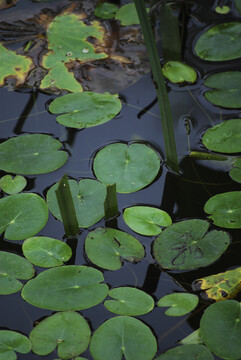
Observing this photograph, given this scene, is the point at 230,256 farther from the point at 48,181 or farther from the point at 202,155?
the point at 48,181

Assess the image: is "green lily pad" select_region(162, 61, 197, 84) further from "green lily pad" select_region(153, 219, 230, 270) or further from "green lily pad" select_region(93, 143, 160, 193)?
"green lily pad" select_region(153, 219, 230, 270)

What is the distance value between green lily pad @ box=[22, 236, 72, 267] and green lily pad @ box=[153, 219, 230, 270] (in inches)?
13.1

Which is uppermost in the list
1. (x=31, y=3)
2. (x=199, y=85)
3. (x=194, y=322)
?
(x=31, y=3)

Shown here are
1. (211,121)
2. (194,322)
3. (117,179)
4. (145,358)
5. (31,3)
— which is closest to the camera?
(145,358)

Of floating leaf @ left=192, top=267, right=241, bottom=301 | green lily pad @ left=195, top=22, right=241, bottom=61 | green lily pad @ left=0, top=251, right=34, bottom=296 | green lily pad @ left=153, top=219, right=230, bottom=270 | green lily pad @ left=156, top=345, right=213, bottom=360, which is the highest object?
green lily pad @ left=195, top=22, right=241, bottom=61

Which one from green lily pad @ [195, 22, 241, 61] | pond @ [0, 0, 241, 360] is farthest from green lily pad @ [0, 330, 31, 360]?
green lily pad @ [195, 22, 241, 61]

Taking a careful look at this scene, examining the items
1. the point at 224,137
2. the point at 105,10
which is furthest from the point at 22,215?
the point at 105,10

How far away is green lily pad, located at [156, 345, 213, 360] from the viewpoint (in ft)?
4.78

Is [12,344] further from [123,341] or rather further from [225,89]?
[225,89]

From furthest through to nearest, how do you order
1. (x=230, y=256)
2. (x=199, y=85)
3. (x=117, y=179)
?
(x=199, y=85), (x=117, y=179), (x=230, y=256)

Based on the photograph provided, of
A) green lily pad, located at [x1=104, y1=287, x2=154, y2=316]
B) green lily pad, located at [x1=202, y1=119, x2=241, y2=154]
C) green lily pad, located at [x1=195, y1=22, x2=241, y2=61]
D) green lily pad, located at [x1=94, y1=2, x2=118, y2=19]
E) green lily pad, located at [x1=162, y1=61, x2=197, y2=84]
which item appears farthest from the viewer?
green lily pad, located at [x1=94, y1=2, x2=118, y2=19]

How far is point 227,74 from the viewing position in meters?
2.34

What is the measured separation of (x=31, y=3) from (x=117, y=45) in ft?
1.92

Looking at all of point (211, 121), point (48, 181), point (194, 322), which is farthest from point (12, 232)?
point (211, 121)
